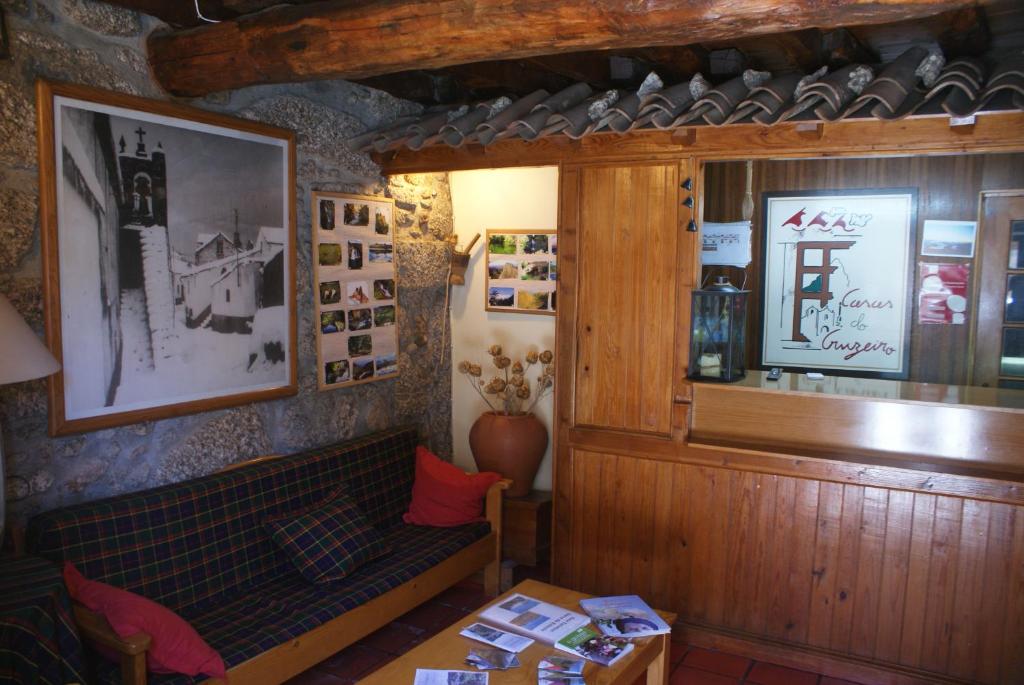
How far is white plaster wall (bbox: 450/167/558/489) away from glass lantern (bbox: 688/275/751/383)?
50.1 inches

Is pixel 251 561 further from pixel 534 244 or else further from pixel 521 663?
pixel 534 244

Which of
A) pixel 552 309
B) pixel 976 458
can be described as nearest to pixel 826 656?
pixel 976 458

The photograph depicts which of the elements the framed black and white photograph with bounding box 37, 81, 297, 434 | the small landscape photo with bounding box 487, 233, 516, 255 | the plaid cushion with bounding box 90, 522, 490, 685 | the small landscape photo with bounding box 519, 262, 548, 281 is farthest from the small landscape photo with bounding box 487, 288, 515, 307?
the plaid cushion with bounding box 90, 522, 490, 685

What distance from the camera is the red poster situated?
4246 millimetres

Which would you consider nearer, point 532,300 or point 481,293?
point 532,300

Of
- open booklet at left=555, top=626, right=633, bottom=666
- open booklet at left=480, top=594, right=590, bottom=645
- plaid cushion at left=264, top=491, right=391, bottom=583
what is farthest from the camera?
plaid cushion at left=264, top=491, right=391, bottom=583

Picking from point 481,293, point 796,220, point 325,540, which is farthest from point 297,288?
point 796,220

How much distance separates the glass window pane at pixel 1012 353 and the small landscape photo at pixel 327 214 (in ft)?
11.7

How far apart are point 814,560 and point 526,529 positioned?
5.15ft

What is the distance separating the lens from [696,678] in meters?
3.30

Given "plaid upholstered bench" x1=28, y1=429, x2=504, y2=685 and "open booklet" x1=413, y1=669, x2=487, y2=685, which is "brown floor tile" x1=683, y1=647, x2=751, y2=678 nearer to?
"plaid upholstered bench" x1=28, y1=429, x2=504, y2=685

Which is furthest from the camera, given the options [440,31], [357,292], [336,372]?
[357,292]

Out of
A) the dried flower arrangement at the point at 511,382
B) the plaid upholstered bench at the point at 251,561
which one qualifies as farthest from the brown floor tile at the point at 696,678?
the dried flower arrangement at the point at 511,382

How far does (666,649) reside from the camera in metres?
2.76
